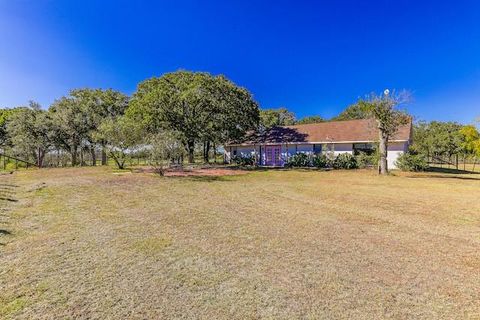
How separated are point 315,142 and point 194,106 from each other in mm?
12856

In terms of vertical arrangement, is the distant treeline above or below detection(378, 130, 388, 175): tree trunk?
above

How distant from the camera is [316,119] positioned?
65.2m

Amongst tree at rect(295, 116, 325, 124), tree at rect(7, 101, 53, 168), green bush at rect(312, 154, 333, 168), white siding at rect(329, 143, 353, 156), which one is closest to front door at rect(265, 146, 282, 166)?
green bush at rect(312, 154, 333, 168)

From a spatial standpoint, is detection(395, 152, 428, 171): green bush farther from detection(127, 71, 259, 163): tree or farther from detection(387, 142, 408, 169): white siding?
detection(127, 71, 259, 163): tree

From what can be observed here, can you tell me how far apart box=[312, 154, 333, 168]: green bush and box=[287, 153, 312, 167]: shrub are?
108 cm

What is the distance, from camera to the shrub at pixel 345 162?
24631 millimetres

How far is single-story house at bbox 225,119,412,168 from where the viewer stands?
24250 mm

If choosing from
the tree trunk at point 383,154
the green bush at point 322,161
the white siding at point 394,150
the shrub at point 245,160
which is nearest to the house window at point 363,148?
the white siding at point 394,150

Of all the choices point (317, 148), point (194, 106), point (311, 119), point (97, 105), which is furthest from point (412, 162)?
point (311, 119)

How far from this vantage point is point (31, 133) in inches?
1243

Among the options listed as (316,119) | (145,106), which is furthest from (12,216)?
(316,119)

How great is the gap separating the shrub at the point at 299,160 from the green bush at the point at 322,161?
3.55 feet

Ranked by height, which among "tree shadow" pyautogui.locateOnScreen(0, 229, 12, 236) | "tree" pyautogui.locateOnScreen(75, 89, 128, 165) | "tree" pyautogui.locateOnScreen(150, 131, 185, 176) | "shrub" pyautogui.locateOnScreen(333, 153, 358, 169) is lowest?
"tree shadow" pyautogui.locateOnScreen(0, 229, 12, 236)

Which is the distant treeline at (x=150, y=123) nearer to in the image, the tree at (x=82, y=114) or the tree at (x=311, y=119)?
the tree at (x=82, y=114)
